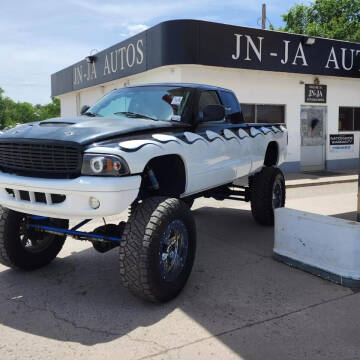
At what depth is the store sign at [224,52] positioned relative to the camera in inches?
462

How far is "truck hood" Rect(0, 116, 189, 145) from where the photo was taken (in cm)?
363

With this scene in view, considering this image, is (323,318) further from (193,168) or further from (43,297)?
(43,297)

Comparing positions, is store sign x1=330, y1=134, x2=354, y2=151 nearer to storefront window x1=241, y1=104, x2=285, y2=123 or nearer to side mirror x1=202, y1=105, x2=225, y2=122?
storefront window x1=241, y1=104, x2=285, y2=123

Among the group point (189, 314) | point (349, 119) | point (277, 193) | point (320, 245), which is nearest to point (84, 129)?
point (189, 314)

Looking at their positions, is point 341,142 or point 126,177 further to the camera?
point 341,142

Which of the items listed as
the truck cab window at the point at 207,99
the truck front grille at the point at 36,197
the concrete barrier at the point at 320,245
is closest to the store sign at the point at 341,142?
the truck cab window at the point at 207,99

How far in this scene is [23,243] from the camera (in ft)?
15.1

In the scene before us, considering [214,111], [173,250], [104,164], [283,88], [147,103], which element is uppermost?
[283,88]

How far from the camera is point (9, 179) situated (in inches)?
150

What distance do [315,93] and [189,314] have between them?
12885 mm

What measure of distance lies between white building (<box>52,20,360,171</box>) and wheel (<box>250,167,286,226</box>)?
596 cm

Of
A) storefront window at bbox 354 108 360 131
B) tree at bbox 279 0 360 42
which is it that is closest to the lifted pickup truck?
storefront window at bbox 354 108 360 131

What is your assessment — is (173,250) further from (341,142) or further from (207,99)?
(341,142)

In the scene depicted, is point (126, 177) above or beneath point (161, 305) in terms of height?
above
